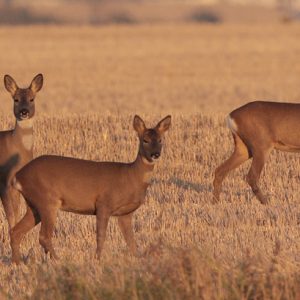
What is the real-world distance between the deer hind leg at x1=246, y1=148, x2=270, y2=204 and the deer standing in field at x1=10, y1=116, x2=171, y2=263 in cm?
320

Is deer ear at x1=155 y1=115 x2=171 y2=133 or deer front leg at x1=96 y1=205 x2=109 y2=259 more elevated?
deer ear at x1=155 y1=115 x2=171 y2=133

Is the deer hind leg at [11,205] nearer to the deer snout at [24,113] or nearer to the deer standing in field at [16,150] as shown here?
the deer standing in field at [16,150]

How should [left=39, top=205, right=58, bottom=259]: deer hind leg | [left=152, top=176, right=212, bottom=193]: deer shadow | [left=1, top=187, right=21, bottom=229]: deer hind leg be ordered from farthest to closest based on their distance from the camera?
[left=152, top=176, right=212, bottom=193]: deer shadow
[left=1, top=187, right=21, bottom=229]: deer hind leg
[left=39, top=205, right=58, bottom=259]: deer hind leg

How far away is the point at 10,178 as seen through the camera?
1120cm

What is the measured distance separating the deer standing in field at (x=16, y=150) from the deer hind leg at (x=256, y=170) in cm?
300

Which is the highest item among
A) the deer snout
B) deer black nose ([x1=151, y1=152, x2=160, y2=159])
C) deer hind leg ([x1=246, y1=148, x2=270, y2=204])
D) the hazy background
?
the hazy background

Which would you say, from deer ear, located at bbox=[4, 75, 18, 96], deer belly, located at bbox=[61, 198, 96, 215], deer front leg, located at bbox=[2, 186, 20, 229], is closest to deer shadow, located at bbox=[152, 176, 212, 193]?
deer ear, located at bbox=[4, 75, 18, 96]

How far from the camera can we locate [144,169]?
10070mm

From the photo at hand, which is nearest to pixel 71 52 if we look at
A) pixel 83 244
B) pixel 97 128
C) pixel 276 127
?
pixel 97 128

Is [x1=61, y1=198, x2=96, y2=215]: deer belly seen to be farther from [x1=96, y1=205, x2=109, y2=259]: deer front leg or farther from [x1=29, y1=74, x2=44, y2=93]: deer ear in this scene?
Result: [x1=29, y1=74, x2=44, y2=93]: deer ear

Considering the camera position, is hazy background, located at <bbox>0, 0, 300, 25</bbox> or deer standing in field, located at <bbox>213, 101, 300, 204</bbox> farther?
hazy background, located at <bbox>0, 0, 300, 25</bbox>

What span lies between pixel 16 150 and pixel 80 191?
1784 mm

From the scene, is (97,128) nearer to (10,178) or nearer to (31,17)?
(10,178)

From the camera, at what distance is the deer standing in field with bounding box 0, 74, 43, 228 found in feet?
36.5
